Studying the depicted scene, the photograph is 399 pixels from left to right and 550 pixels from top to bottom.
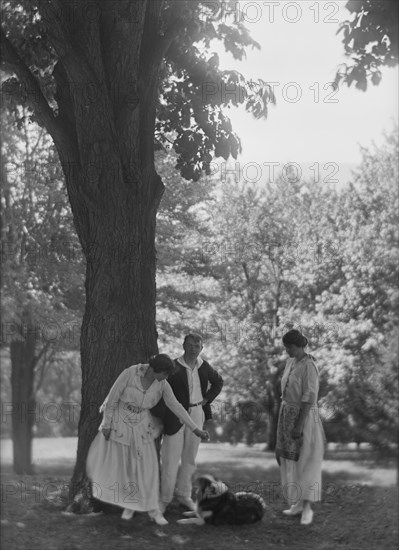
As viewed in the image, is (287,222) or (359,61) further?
(287,222)

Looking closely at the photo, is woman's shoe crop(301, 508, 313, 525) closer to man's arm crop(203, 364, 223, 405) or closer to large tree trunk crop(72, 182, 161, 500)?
man's arm crop(203, 364, 223, 405)

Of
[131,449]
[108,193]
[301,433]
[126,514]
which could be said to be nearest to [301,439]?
[301,433]

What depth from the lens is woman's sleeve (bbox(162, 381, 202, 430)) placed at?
28.7ft

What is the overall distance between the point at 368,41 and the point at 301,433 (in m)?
5.76

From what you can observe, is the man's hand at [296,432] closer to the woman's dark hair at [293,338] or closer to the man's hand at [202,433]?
the woman's dark hair at [293,338]

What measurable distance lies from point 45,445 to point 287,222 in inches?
425

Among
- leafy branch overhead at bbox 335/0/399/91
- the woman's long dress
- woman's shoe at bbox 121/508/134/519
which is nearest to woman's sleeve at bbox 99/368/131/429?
woman's shoe at bbox 121/508/134/519

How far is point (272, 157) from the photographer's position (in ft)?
88.2

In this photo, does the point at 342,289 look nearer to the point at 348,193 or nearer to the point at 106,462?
the point at 348,193

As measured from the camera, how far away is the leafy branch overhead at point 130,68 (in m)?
10.4

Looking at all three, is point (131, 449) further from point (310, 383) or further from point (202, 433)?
point (310, 383)

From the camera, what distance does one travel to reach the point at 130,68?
10734 mm

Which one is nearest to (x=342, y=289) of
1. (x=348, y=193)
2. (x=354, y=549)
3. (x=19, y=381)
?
(x=348, y=193)

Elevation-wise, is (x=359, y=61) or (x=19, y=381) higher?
(x=359, y=61)
